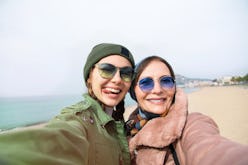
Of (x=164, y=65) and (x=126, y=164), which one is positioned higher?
(x=164, y=65)

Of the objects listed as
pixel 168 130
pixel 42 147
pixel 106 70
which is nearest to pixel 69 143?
pixel 42 147

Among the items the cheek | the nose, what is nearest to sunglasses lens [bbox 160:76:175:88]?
the cheek

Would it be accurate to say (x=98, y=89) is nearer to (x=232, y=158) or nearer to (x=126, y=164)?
(x=126, y=164)

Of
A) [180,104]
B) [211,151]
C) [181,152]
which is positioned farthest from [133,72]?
[211,151]

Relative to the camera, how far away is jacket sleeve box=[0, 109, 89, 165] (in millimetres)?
727

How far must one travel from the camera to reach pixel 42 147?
86 centimetres

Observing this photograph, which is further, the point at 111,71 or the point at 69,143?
the point at 111,71

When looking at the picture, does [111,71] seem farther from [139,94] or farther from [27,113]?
[27,113]

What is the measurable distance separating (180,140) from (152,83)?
82 cm

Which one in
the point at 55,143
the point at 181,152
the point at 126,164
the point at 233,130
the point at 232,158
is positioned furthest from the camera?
the point at 233,130

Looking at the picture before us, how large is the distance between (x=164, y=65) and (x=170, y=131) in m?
0.93

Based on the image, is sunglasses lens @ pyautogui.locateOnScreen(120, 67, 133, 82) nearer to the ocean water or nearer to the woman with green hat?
the woman with green hat

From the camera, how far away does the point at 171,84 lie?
2.50 metres

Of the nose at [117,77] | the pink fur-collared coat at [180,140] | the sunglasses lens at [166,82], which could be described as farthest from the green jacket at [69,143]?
the sunglasses lens at [166,82]
